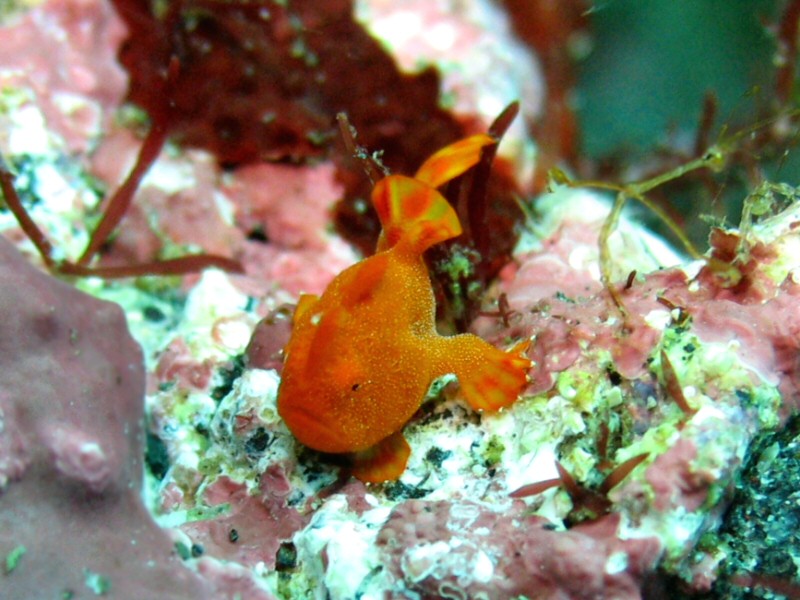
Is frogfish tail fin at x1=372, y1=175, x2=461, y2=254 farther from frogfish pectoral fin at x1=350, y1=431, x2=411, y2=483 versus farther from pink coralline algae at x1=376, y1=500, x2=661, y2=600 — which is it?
pink coralline algae at x1=376, y1=500, x2=661, y2=600

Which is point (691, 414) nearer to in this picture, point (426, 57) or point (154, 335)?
point (154, 335)

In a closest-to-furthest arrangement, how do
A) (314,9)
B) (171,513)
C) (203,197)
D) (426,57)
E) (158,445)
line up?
(171,513)
(158,445)
(203,197)
(314,9)
(426,57)

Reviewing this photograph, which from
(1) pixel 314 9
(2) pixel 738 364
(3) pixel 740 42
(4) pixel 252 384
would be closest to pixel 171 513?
(4) pixel 252 384

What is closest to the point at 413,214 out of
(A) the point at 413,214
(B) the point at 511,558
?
(A) the point at 413,214

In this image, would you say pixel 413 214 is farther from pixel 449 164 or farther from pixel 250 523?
pixel 250 523

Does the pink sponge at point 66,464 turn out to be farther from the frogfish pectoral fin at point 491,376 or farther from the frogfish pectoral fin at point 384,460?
the frogfish pectoral fin at point 491,376
